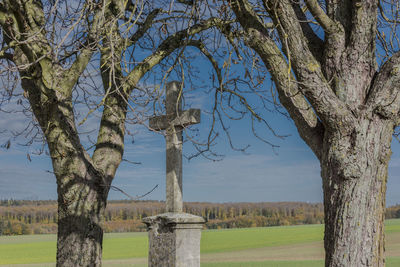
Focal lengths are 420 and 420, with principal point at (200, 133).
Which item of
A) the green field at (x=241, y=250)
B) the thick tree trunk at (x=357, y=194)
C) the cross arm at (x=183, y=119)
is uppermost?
the cross arm at (x=183, y=119)

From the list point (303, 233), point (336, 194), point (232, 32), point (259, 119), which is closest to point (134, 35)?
point (232, 32)

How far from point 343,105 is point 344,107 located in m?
0.03

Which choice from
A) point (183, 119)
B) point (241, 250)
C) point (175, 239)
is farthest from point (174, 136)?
point (241, 250)

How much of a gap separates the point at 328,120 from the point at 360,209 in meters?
0.87

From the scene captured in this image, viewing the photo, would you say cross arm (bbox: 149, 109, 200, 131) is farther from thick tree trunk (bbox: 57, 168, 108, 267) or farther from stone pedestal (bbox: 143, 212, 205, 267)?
thick tree trunk (bbox: 57, 168, 108, 267)

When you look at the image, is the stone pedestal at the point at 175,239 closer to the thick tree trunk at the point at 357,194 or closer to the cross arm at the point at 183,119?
the cross arm at the point at 183,119

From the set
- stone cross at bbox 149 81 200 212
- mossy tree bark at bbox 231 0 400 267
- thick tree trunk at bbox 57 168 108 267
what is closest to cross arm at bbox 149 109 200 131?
stone cross at bbox 149 81 200 212

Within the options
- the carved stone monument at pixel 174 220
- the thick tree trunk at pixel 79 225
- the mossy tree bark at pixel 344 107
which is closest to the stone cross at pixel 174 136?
the carved stone monument at pixel 174 220

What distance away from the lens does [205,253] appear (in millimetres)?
16250

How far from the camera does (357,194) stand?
12.7ft

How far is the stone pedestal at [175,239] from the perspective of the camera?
533 centimetres

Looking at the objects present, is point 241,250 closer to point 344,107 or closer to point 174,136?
point 174,136

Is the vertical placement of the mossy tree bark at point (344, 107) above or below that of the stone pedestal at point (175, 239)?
above

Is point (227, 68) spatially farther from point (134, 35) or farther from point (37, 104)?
point (37, 104)
